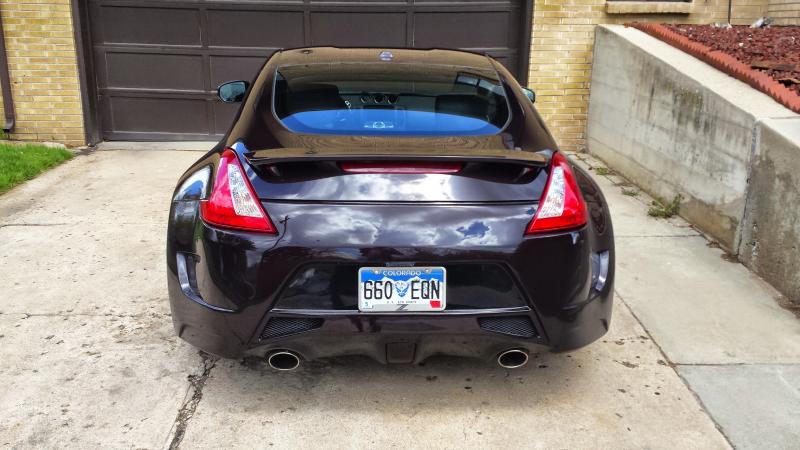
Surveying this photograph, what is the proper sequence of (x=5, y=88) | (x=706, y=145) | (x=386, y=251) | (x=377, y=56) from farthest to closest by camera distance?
(x=5, y=88) < (x=706, y=145) < (x=377, y=56) < (x=386, y=251)

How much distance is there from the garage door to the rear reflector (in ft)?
18.8

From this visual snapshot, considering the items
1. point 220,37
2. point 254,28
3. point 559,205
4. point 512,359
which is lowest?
point 512,359

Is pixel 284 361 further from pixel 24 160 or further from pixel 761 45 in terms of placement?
pixel 761 45

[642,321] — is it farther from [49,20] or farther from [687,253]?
[49,20]

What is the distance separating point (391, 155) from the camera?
2594 mm

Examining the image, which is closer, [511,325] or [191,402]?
[511,325]

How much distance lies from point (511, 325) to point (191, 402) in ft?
4.57

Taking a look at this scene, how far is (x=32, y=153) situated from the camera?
7.25 meters

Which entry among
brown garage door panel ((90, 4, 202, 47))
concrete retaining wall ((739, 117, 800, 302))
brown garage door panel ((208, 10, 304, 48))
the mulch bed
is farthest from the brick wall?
brown garage door panel ((90, 4, 202, 47))

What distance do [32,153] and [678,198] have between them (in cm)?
633

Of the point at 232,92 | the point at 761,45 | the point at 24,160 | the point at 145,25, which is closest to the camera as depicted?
the point at 232,92

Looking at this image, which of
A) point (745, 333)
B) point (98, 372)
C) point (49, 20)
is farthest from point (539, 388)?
point (49, 20)

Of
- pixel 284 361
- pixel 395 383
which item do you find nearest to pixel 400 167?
pixel 284 361

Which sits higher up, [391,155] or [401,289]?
[391,155]
